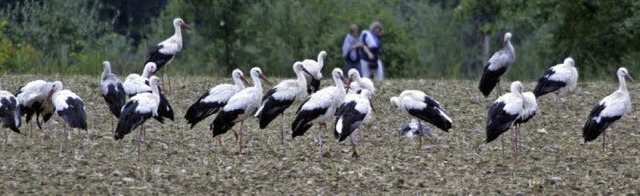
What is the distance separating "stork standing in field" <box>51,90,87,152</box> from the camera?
52.3ft

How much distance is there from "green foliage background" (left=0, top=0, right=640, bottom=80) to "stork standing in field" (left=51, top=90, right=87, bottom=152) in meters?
10.5

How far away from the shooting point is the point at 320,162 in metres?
15.6

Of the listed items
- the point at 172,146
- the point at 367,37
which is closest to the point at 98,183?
the point at 172,146

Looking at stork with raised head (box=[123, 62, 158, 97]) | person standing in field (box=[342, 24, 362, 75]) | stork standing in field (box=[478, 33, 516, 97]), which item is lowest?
stork with raised head (box=[123, 62, 158, 97])

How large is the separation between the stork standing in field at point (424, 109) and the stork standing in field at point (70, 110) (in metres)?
3.96

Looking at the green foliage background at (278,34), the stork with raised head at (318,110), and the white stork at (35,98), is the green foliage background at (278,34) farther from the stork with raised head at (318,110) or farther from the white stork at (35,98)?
the stork with raised head at (318,110)

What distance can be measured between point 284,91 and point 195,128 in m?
2.43

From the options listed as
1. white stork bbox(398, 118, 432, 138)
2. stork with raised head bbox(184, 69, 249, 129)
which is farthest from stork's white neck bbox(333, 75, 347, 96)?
white stork bbox(398, 118, 432, 138)

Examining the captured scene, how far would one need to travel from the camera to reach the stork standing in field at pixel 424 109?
16.6 metres

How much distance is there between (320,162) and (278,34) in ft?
103

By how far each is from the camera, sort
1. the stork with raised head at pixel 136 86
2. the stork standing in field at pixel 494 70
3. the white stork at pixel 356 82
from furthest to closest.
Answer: the stork standing in field at pixel 494 70 → the white stork at pixel 356 82 → the stork with raised head at pixel 136 86

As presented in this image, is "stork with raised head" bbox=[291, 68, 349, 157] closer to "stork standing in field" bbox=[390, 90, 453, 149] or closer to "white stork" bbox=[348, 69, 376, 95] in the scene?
"stork standing in field" bbox=[390, 90, 453, 149]

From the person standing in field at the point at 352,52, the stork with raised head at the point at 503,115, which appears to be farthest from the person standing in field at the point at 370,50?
the stork with raised head at the point at 503,115

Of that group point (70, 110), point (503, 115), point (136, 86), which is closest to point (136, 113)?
point (70, 110)
